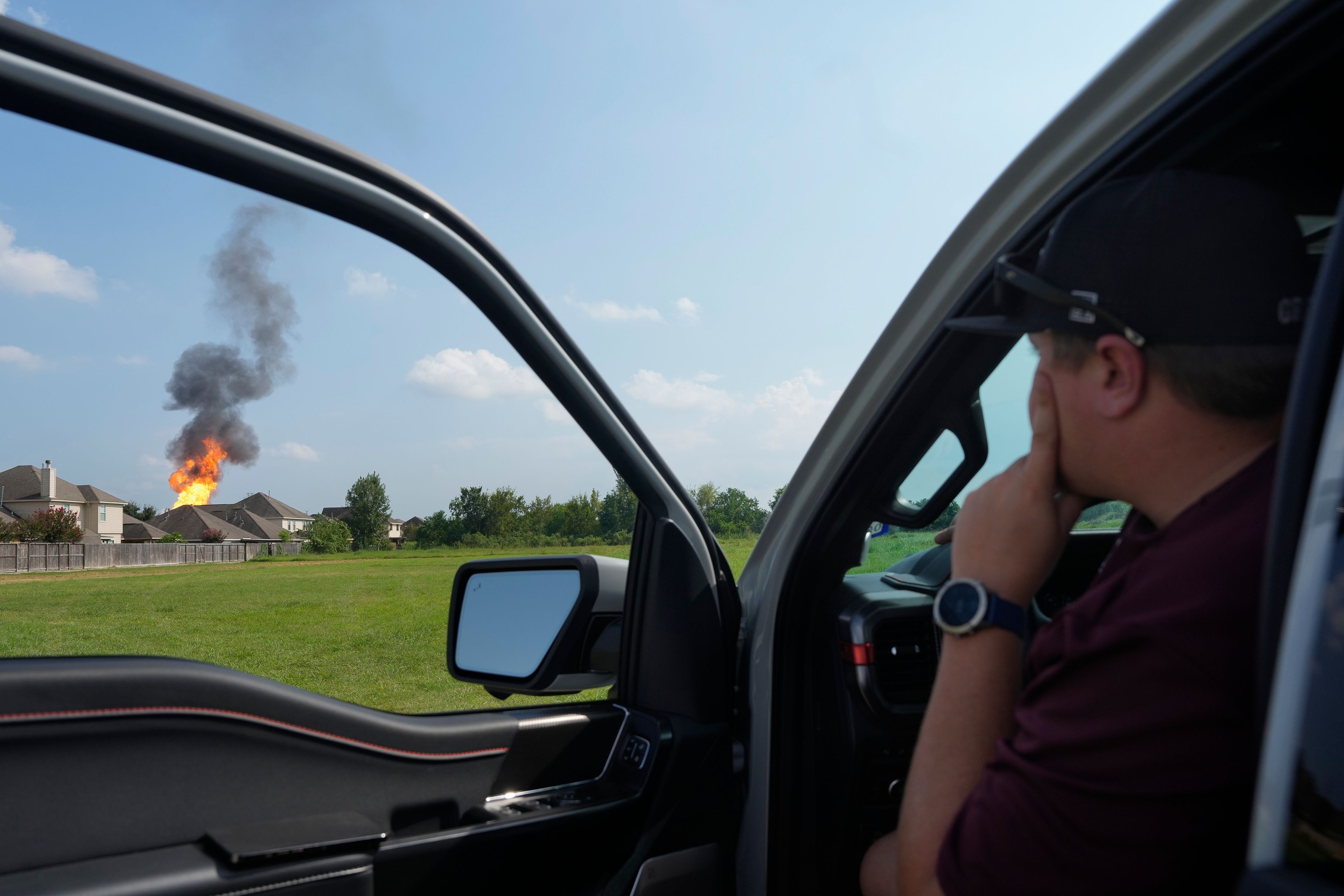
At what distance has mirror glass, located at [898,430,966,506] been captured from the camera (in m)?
2.01

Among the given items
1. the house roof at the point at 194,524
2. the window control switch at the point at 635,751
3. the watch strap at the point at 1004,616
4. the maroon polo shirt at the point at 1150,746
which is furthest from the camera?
the house roof at the point at 194,524

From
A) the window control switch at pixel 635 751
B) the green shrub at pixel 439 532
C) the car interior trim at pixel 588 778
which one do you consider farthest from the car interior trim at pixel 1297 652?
the green shrub at pixel 439 532

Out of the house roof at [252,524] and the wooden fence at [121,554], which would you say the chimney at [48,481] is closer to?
the wooden fence at [121,554]

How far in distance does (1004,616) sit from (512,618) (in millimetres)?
1717

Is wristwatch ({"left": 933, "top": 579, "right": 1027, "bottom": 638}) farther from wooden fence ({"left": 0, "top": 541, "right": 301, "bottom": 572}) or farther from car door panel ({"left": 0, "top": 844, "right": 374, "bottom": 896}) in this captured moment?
wooden fence ({"left": 0, "top": 541, "right": 301, "bottom": 572})

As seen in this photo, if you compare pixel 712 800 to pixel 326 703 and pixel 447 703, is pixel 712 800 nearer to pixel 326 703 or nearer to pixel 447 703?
pixel 326 703

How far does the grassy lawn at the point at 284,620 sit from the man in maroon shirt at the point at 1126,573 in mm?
1059

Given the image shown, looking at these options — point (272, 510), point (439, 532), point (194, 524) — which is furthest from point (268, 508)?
point (439, 532)

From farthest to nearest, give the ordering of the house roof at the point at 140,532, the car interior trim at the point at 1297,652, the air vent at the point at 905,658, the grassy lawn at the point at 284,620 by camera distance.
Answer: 1. the house roof at the point at 140,532
2. the grassy lawn at the point at 284,620
3. the air vent at the point at 905,658
4. the car interior trim at the point at 1297,652

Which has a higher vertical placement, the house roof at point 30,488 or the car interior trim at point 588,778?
the house roof at point 30,488

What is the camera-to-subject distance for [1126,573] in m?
1.05

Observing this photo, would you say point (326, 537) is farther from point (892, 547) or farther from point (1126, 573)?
point (1126, 573)

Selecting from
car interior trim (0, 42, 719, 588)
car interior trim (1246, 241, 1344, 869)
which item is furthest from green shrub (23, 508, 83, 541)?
car interior trim (1246, 241, 1344, 869)

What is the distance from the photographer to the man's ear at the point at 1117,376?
1093 mm
